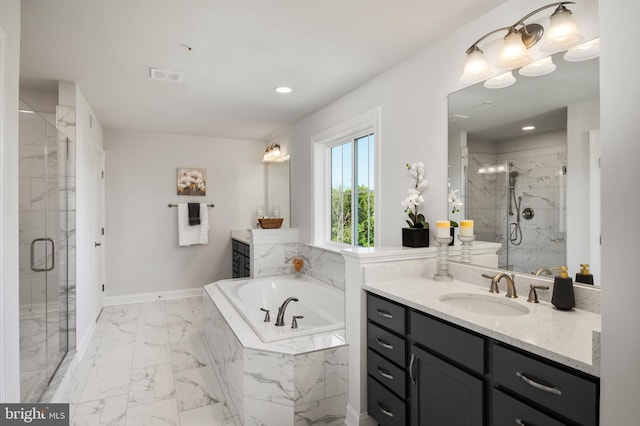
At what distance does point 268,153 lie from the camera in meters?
5.11

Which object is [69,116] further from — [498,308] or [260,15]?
[498,308]

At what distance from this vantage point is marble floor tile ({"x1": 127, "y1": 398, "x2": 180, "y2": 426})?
2207 millimetres

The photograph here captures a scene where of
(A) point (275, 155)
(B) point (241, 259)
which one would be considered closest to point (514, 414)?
(B) point (241, 259)

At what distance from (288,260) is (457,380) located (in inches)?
120

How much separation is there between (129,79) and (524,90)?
2909 millimetres

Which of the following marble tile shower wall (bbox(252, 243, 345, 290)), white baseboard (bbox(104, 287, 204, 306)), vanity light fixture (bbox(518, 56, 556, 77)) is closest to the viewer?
vanity light fixture (bbox(518, 56, 556, 77))

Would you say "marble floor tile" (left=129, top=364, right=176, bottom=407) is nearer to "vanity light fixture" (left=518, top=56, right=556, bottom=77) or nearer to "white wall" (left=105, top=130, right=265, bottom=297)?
"white wall" (left=105, top=130, right=265, bottom=297)

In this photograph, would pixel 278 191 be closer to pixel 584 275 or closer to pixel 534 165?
pixel 534 165

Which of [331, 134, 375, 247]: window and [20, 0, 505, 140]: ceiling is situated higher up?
[20, 0, 505, 140]: ceiling

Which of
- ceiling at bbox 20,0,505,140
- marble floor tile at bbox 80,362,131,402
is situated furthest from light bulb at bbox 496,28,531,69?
marble floor tile at bbox 80,362,131,402

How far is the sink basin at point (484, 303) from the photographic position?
1.76 metres

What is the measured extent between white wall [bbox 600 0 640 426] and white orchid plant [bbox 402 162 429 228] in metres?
1.49

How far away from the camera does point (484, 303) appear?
1903mm

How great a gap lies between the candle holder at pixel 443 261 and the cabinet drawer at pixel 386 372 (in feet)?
1.97
